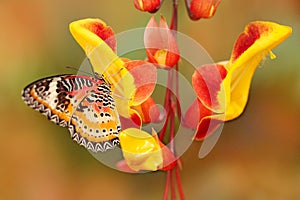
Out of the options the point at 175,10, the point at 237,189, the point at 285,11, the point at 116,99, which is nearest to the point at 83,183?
the point at 237,189

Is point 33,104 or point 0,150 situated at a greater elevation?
point 33,104

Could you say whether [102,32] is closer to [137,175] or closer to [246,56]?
[246,56]

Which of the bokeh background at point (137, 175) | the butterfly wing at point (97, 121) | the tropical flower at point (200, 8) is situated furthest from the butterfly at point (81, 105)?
the bokeh background at point (137, 175)

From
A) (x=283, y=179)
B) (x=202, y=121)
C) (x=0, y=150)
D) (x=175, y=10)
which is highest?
(x=175, y=10)

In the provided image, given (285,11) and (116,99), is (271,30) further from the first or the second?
(285,11)

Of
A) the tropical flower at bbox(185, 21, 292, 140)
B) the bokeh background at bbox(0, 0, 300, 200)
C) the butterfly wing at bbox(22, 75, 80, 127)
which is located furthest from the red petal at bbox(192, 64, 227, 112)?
the bokeh background at bbox(0, 0, 300, 200)

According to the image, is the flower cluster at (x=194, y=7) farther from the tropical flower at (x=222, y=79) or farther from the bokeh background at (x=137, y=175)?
the bokeh background at (x=137, y=175)
